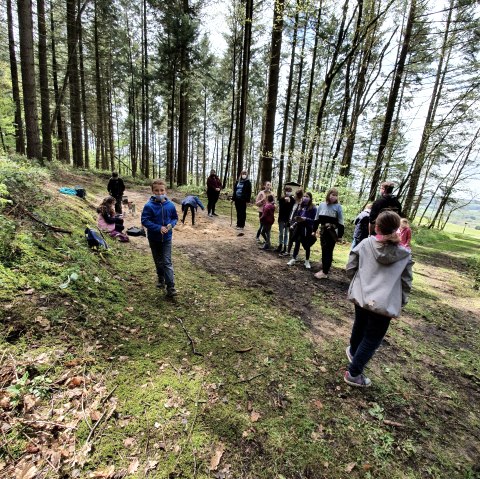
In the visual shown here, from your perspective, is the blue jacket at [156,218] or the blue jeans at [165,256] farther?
the blue jeans at [165,256]

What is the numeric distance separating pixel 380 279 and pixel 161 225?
3.29 metres

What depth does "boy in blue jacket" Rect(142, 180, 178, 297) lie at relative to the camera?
4.35m

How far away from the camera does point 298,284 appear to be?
6.05 m

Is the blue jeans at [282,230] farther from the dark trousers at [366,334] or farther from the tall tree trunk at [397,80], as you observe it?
the tall tree trunk at [397,80]

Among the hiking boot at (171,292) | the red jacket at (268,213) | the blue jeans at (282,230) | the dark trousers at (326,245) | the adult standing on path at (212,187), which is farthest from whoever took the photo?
the adult standing on path at (212,187)

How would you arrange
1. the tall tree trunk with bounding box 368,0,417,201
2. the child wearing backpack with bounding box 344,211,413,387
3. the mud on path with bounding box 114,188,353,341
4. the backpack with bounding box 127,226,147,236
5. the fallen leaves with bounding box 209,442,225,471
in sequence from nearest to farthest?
the fallen leaves with bounding box 209,442,225,471 → the child wearing backpack with bounding box 344,211,413,387 → the mud on path with bounding box 114,188,353,341 → the backpack with bounding box 127,226,147,236 → the tall tree trunk with bounding box 368,0,417,201

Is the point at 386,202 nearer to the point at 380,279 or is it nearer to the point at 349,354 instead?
the point at 380,279

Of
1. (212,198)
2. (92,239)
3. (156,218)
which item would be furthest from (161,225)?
(212,198)

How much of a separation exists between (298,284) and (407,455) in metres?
3.65

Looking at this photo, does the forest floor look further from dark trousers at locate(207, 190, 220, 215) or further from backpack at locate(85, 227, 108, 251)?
dark trousers at locate(207, 190, 220, 215)

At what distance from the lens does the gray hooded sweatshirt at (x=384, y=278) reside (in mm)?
2840

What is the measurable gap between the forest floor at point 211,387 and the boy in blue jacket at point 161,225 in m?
0.51

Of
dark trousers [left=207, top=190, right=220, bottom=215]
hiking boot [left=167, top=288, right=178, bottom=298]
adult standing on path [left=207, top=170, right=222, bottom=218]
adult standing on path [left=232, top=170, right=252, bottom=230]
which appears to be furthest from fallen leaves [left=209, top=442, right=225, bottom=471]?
dark trousers [left=207, top=190, right=220, bottom=215]

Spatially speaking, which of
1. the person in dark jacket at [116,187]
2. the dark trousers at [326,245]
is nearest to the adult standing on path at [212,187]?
the person in dark jacket at [116,187]
